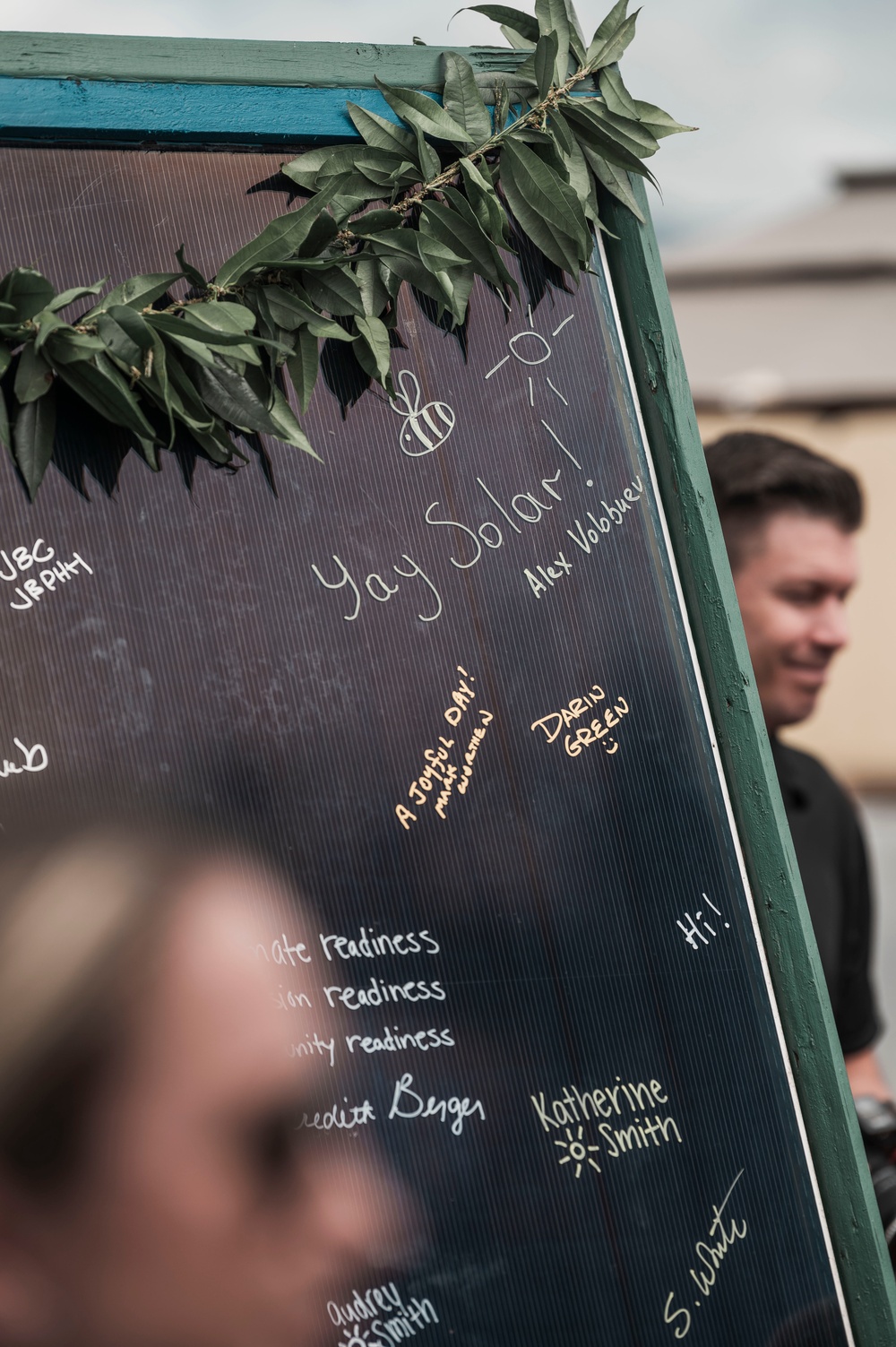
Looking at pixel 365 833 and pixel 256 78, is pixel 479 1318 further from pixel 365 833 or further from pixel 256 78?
pixel 256 78

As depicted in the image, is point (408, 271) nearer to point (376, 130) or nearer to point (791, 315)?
point (376, 130)

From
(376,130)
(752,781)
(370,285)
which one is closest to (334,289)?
(370,285)

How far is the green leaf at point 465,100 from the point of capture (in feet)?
3.32

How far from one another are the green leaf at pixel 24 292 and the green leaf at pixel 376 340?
25 cm

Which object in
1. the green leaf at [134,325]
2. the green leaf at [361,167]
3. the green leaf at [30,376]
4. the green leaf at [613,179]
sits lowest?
the green leaf at [30,376]

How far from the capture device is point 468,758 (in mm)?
976

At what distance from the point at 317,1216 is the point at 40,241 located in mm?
791

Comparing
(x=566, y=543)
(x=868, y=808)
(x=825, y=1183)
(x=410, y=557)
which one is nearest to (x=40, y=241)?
(x=410, y=557)

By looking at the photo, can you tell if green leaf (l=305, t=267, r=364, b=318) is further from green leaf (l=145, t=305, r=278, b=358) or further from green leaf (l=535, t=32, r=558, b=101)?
green leaf (l=535, t=32, r=558, b=101)

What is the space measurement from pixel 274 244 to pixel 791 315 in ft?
6.56

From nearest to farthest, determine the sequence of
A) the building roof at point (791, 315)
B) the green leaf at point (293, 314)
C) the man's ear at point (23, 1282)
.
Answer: the man's ear at point (23, 1282), the green leaf at point (293, 314), the building roof at point (791, 315)

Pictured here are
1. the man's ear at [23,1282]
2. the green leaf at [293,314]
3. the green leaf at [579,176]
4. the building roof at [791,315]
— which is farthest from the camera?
the building roof at [791,315]

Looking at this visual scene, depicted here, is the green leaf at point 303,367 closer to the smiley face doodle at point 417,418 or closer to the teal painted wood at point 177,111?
the smiley face doodle at point 417,418

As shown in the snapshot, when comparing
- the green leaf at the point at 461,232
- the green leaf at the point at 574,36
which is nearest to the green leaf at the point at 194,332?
the green leaf at the point at 461,232
